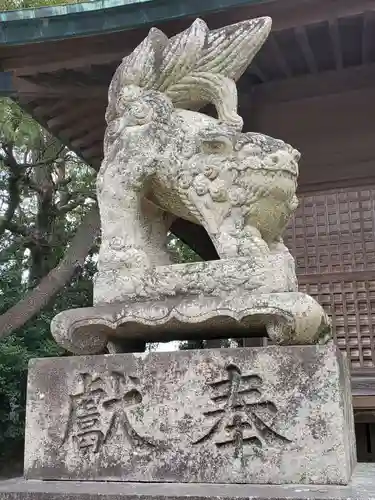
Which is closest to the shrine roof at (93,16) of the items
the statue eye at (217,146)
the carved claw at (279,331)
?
the statue eye at (217,146)

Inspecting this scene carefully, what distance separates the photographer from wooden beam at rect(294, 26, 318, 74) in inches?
147

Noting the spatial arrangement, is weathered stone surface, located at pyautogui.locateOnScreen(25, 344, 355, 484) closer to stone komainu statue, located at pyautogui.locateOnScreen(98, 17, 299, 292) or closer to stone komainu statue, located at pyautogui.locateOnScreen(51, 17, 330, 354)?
stone komainu statue, located at pyautogui.locateOnScreen(51, 17, 330, 354)

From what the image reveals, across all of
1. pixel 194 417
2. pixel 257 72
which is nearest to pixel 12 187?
pixel 257 72

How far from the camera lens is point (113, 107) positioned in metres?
2.54

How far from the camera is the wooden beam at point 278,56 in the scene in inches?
155

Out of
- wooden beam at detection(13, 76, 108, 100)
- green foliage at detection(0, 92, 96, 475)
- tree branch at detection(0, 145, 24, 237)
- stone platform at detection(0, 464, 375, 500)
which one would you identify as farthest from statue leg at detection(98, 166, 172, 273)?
tree branch at detection(0, 145, 24, 237)

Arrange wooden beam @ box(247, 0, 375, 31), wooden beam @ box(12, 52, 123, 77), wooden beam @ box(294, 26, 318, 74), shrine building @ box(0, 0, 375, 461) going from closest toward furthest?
wooden beam @ box(247, 0, 375, 31)
shrine building @ box(0, 0, 375, 461)
wooden beam @ box(294, 26, 318, 74)
wooden beam @ box(12, 52, 123, 77)

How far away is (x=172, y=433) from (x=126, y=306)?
50 cm

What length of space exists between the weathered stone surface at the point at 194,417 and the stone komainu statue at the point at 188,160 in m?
0.43

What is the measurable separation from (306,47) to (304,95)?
730mm

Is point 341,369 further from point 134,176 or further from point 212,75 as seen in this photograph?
point 212,75

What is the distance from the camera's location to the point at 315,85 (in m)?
4.65

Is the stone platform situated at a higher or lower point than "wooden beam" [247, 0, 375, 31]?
lower

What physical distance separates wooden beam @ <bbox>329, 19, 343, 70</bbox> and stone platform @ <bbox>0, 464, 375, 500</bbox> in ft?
9.56
